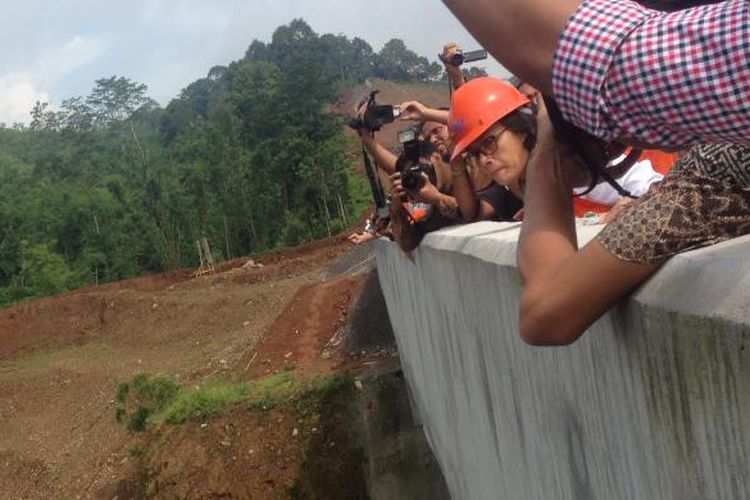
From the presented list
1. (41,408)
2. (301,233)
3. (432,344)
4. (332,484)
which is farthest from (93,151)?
(432,344)

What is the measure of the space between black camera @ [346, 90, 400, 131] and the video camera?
0.21m

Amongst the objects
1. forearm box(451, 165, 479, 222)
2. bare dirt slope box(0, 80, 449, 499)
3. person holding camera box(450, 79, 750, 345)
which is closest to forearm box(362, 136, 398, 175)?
forearm box(451, 165, 479, 222)

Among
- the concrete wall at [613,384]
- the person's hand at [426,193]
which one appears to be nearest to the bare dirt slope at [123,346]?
the person's hand at [426,193]

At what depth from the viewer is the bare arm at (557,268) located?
1.48 meters

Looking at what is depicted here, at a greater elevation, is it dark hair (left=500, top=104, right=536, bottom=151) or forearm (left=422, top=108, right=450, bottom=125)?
forearm (left=422, top=108, right=450, bottom=125)

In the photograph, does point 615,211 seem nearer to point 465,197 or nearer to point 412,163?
point 465,197

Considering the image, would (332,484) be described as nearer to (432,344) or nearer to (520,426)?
(432,344)

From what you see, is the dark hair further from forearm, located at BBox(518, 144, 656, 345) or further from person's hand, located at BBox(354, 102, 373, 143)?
person's hand, located at BBox(354, 102, 373, 143)

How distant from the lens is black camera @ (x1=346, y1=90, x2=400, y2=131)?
16.9 feet

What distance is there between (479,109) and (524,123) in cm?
21

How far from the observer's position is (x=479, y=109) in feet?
10.7

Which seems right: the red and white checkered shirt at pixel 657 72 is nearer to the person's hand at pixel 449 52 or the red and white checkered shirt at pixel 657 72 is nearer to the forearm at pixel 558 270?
the forearm at pixel 558 270

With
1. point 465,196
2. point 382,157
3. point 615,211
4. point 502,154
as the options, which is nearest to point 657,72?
point 615,211

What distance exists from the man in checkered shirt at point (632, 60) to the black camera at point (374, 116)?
3.86 meters
